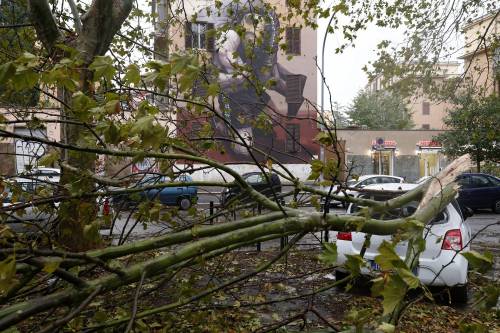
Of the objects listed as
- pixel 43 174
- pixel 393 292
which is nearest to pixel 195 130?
pixel 43 174

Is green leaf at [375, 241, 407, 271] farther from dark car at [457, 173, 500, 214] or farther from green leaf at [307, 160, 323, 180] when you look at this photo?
dark car at [457, 173, 500, 214]

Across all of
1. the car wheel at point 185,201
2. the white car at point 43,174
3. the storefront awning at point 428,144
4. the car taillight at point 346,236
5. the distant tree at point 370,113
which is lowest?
the car taillight at point 346,236

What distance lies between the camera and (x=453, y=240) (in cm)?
598

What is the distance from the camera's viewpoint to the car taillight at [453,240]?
5.92 m

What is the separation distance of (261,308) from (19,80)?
452 cm

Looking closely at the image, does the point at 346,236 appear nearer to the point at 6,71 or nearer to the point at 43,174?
the point at 43,174

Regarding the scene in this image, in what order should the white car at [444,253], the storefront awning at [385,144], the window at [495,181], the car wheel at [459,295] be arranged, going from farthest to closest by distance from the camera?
1. the storefront awning at [385,144]
2. the window at [495,181]
3. the car wheel at [459,295]
4. the white car at [444,253]

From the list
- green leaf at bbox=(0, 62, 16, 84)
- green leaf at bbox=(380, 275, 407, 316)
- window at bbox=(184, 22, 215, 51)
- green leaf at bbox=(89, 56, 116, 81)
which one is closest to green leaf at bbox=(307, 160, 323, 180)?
green leaf at bbox=(380, 275, 407, 316)

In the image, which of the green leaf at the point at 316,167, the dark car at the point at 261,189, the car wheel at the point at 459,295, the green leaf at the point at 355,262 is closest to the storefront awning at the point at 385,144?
the car wheel at the point at 459,295

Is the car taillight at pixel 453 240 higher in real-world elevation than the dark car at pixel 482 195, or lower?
higher

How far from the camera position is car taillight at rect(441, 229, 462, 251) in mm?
5921

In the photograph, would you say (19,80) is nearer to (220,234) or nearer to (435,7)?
(220,234)

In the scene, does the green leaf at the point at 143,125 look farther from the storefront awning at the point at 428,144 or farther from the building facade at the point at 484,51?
the storefront awning at the point at 428,144

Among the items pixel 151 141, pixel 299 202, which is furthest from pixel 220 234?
pixel 299 202
